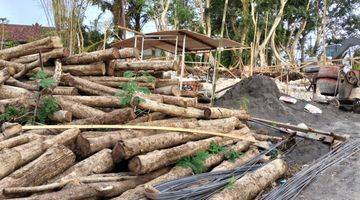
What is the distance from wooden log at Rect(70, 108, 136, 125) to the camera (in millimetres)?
6125

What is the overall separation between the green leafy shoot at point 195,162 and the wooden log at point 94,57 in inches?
95.8

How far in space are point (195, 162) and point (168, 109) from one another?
1023 millimetres

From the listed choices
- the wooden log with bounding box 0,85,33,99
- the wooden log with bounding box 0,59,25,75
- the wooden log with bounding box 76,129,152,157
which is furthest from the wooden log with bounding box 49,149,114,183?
the wooden log with bounding box 0,59,25,75

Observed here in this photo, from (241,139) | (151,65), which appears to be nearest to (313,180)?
(241,139)

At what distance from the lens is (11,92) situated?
6984mm

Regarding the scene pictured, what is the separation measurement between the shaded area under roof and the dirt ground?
146 cm

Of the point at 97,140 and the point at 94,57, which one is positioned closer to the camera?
the point at 97,140

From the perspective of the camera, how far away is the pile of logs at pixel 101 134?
4781 mm

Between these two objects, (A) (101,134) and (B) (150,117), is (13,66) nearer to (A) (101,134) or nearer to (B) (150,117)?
(B) (150,117)

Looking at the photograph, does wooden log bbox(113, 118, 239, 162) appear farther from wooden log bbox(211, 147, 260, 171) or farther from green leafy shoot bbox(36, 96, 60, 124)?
green leafy shoot bbox(36, 96, 60, 124)

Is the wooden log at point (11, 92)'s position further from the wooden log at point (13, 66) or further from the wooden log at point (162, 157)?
the wooden log at point (162, 157)

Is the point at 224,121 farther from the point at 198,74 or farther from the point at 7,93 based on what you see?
the point at 198,74

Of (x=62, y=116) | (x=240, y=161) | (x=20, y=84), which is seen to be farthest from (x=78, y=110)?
(x=240, y=161)

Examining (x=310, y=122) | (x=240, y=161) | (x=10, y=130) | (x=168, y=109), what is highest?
(x=168, y=109)
